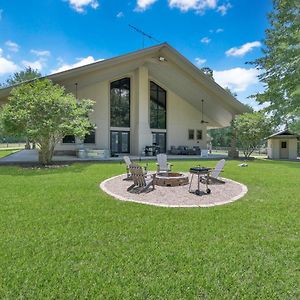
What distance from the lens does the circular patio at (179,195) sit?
242 inches

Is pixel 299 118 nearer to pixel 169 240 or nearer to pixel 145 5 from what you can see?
pixel 145 5

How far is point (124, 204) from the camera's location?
5824mm

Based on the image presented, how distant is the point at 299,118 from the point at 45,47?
79.5ft

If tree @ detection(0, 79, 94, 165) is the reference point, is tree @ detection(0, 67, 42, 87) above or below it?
above

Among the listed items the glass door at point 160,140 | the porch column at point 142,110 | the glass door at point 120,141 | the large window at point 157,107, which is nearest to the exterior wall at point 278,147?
the glass door at point 160,140

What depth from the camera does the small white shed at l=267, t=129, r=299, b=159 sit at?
23859 mm

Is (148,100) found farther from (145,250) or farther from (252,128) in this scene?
(145,250)

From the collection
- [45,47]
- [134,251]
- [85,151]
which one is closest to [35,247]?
[134,251]

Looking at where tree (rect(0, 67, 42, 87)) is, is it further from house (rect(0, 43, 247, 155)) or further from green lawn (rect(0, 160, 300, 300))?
green lawn (rect(0, 160, 300, 300))

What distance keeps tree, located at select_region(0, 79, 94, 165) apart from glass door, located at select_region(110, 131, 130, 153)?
829 centimetres

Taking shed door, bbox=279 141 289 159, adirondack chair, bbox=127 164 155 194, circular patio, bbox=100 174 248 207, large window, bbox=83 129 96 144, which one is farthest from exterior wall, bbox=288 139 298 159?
adirondack chair, bbox=127 164 155 194

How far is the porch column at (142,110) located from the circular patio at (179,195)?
12.9 metres

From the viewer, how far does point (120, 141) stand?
22750 millimetres

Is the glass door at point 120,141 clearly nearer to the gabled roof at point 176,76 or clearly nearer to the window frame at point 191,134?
the gabled roof at point 176,76
